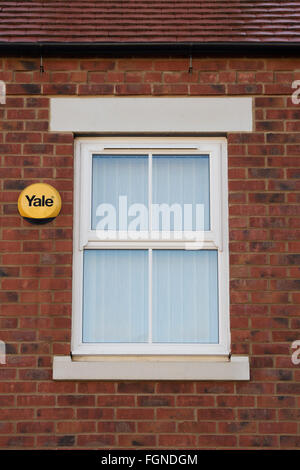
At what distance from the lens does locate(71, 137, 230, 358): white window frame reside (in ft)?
16.7

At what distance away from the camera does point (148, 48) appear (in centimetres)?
534

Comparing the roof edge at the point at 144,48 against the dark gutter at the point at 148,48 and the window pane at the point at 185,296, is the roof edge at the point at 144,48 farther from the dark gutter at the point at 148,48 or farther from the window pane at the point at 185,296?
the window pane at the point at 185,296

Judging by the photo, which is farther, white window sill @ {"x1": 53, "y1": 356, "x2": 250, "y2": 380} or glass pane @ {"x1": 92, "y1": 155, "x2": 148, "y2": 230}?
glass pane @ {"x1": 92, "y1": 155, "x2": 148, "y2": 230}

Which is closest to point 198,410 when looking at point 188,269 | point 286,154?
point 188,269

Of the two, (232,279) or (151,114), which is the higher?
(151,114)

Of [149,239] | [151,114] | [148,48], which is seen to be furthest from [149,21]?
[149,239]

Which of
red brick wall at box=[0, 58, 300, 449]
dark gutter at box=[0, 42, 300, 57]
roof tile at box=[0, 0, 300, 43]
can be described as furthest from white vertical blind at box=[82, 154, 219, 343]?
roof tile at box=[0, 0, 300, 43]

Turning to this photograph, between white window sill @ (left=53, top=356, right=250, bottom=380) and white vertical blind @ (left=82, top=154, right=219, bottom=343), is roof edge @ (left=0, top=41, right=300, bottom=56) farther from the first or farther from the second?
→ white window sill @ (left=53, top=356, right=250, bottom=380)

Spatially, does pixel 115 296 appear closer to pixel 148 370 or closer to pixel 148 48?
pixel 148 370

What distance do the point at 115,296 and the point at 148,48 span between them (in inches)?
75.0

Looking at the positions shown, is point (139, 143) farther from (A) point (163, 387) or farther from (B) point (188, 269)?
(A) point (163, 387)

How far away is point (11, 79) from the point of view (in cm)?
536

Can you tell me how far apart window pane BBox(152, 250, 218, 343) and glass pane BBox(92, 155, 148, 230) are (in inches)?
18.8

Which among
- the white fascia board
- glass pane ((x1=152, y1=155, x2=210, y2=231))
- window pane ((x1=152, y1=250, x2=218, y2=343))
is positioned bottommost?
window pane ((x1=152, y1=250, x2=218, y2=343))
